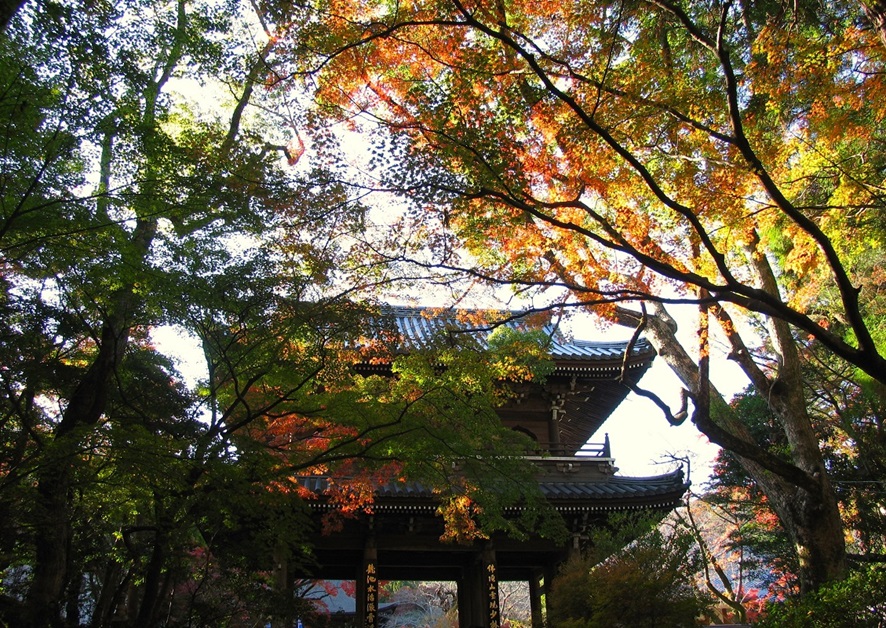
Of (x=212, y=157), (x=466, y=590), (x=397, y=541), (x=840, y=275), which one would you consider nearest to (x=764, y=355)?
(x=466, y=590)

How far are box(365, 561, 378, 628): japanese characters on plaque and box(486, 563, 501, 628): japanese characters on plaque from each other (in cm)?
233

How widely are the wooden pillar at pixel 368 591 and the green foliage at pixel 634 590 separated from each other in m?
3.99

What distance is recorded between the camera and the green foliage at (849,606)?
5.61m

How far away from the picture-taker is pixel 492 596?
12484 mm

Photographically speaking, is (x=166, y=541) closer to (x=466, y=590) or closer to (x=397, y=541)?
(x=397, y=541)

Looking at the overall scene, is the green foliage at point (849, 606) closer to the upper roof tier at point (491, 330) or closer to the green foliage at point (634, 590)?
the green foliage at point (634, 590)

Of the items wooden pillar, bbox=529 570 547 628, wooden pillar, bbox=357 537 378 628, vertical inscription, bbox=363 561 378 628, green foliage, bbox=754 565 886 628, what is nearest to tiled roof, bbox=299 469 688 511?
wooden pillar, bbox=357 537 378 628

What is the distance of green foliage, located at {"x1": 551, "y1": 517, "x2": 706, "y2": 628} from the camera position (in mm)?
7949

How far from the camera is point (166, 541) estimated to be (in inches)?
254

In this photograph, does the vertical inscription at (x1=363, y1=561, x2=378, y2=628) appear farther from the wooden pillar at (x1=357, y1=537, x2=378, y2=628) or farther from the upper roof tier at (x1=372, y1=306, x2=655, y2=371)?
the upper roof tier at (x1=372, y1=306, x2=655, y2=371)

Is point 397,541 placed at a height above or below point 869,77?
below

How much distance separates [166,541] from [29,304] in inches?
137

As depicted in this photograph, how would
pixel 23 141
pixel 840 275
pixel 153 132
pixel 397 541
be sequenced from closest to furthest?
pixel 840 275, pixel 23 141, pixel 153 132, pixel 397 541

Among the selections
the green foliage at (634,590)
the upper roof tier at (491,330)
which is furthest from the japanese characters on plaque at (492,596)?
the upper roof tier at (491,330)
